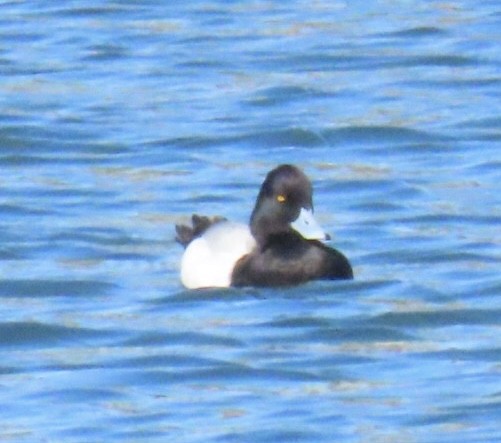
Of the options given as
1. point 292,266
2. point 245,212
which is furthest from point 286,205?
point 245,212

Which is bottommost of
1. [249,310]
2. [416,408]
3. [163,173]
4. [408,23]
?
[416,408]

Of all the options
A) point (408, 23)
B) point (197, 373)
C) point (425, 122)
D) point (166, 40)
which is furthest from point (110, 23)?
point (197, 373)

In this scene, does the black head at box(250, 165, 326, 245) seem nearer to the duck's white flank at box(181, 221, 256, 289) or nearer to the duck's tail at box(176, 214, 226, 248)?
the duck's white flank at box(181, 221, 256, 289)

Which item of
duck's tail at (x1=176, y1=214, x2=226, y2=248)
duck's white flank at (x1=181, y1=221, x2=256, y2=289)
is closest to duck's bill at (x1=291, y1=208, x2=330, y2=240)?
duck's white flank at (x1=181, y1=221, x2=256, y2=289)

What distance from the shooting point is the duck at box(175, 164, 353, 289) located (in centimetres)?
1127

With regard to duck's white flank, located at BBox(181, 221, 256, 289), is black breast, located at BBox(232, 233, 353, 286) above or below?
below

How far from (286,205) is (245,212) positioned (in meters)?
1.95

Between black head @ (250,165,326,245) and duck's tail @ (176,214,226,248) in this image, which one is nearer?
black head @ (250,165,326,245)

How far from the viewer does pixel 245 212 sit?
1340 centimetres

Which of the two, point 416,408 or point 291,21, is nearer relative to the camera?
point 416,408

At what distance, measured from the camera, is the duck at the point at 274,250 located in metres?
11.3

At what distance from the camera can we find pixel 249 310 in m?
11.0

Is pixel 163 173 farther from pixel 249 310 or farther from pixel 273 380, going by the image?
pixel 273 380

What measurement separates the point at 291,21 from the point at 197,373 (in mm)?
9605
